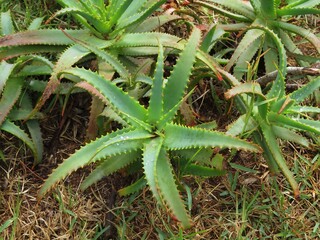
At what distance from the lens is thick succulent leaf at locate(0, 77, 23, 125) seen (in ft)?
6.77

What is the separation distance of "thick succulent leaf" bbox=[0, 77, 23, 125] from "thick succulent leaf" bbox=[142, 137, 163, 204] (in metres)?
0.58

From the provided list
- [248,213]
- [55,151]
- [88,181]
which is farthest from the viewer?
[55,151]

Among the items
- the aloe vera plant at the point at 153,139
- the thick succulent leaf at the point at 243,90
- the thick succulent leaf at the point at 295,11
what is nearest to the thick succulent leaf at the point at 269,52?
the thick succulent leaf at the point at 295,11

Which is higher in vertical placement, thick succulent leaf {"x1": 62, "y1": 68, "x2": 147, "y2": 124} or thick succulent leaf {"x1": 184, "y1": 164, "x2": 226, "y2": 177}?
thick succulent leaf {"x1": 62, "y1": 68, "x2": 147, "y2": 124}

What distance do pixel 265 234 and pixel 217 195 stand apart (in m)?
0.23

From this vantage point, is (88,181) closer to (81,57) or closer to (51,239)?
(51,239)

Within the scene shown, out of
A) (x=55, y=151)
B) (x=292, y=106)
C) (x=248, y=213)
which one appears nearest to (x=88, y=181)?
(x=55, y=151)

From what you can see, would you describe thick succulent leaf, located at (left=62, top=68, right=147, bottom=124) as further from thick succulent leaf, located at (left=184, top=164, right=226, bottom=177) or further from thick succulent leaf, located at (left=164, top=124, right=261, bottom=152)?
thick succulent leaf, located at (left=184, top=164, right=226, bottom=177)

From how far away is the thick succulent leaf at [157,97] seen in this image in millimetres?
1851

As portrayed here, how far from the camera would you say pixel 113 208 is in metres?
2.04

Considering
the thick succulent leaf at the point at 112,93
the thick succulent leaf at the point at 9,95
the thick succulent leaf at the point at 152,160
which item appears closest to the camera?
the thick succulent leaf at the point at 152,160

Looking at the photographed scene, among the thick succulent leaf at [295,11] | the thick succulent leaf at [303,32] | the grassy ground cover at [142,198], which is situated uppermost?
the thick succulent leaf at [295,11]

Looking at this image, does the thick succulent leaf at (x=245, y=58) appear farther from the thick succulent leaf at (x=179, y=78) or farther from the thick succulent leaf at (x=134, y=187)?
the thick succulent leaf at (x=134, y=187)

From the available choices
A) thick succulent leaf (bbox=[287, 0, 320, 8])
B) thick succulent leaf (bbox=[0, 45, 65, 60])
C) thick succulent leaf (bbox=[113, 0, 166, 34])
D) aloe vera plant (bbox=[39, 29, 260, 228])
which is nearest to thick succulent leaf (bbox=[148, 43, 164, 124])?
aloe vera plant (bbox=[39, 29, 260, 228])
